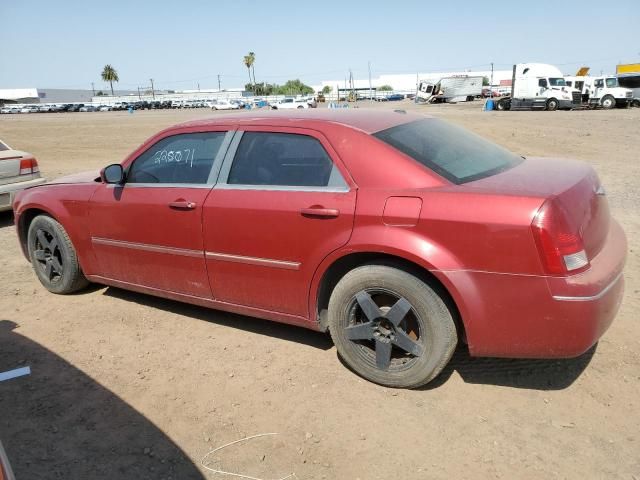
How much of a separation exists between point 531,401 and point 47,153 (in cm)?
1782

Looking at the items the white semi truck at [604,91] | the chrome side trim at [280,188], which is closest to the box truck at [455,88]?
the white semi truck at [604,91]

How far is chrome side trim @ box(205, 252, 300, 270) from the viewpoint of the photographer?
3.33 metres

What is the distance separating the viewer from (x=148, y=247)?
13.0 ft

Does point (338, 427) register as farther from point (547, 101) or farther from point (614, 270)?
point (547, 101)

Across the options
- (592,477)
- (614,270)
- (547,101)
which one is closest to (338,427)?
(592,477)

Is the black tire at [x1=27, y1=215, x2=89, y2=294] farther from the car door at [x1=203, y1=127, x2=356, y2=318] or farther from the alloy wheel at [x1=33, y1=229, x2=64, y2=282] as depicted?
the car door at [x1=203, y1=127, x2=356, y2=318]

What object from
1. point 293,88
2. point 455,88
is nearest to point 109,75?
point 293,88

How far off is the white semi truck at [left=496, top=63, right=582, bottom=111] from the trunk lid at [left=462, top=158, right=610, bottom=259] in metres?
35.1

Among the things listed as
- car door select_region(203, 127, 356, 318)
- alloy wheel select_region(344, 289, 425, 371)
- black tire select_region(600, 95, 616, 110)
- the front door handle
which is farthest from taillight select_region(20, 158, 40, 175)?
black tire select_region(600, 95, 616, 110)

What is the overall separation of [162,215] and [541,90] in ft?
118

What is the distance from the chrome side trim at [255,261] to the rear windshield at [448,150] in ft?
3.16

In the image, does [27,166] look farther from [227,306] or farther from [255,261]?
[255,261]

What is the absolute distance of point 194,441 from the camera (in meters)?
2.79

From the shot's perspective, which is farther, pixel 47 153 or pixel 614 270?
pixel 47 153
